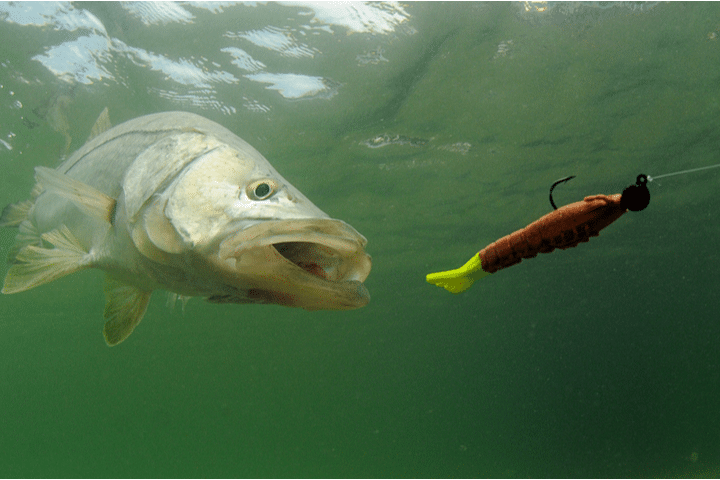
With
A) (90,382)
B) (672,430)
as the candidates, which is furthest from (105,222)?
(672,430)

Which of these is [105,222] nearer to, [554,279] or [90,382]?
[554,279]

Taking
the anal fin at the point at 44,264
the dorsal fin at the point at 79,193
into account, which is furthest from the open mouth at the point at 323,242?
the anal fin at the point at 44,264

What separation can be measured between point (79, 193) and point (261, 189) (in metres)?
1.41

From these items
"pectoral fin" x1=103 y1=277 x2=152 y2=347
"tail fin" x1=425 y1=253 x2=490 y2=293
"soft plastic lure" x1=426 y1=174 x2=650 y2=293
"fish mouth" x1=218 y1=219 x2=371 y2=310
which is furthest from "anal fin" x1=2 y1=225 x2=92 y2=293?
"soft plastic lure" x1=426 y1=174 x2=650 y2=293

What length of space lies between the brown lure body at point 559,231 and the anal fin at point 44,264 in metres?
3.16

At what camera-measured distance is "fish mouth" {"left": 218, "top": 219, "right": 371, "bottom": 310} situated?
1900 mm

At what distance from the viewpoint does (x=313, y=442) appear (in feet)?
423

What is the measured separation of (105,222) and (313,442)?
468 feet

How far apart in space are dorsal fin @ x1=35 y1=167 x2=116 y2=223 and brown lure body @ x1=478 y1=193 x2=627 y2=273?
2.57 m

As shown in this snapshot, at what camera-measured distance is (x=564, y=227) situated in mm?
1690

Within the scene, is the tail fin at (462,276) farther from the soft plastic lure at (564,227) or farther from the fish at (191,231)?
the fish at (191,231)

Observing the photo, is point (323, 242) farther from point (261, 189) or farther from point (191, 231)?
point (191, 231)

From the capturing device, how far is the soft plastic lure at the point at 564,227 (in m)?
1.59

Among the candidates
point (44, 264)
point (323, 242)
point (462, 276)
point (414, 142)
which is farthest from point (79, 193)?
point (414, 142)
